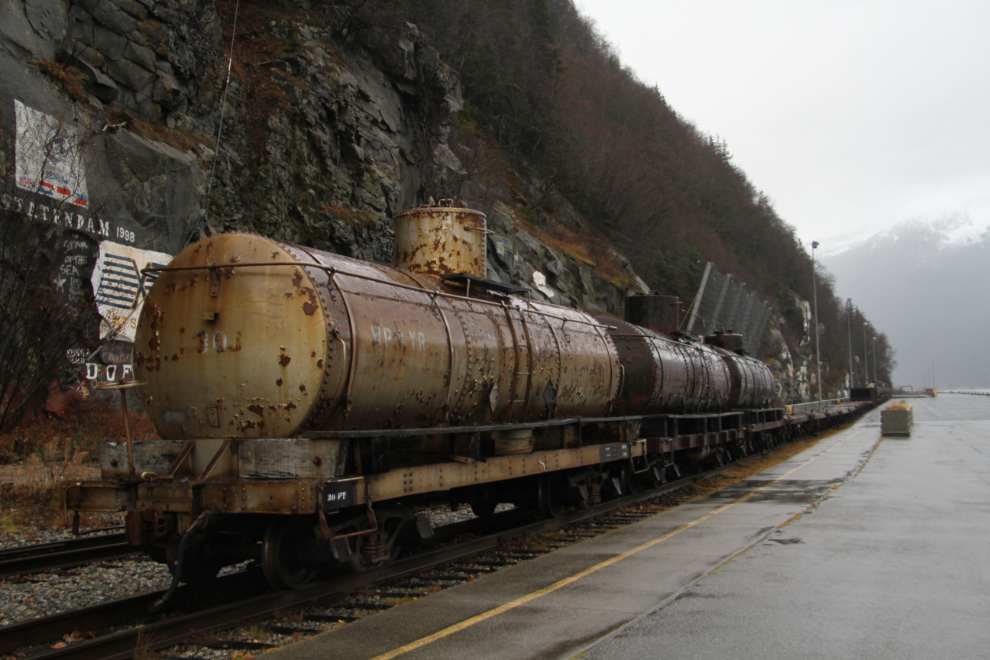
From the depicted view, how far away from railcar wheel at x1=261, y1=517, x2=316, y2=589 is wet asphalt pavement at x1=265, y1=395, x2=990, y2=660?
109cm

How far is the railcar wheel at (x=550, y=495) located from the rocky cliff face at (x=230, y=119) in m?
9.86

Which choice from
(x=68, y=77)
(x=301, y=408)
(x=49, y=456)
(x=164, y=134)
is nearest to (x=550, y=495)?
(x=301, y=408)

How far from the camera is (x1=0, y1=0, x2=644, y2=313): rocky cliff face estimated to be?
16609 millimetres

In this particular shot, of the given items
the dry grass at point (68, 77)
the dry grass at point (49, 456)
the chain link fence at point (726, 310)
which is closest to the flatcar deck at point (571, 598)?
the dry grass at point (49, 456)

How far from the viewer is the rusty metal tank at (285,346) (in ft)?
21.5

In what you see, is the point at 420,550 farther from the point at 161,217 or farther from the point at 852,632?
the point at 161,217

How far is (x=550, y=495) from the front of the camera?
38.3 feet

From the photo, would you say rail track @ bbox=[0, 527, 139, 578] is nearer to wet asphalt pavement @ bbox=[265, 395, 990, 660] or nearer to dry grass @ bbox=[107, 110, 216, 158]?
wet asphalt pavement @ bbox=[265, 395, 990, 660]

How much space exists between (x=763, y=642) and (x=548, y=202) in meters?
41.5

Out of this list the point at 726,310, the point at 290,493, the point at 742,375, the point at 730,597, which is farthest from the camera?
the point at 726,310

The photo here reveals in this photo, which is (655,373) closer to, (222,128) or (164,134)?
(164,134)

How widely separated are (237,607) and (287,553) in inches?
28.1

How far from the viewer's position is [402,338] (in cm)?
751

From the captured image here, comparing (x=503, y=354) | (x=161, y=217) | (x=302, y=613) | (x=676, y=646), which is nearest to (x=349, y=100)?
(x=161, y=217)
